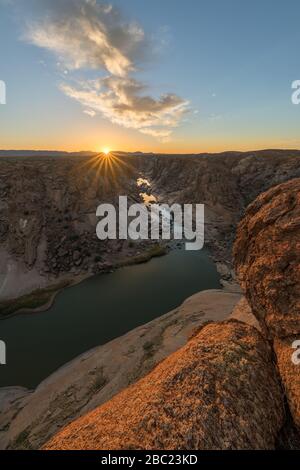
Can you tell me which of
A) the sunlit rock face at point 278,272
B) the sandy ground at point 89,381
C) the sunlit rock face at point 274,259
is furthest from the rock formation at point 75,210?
the sunlit rock face at point 278,272

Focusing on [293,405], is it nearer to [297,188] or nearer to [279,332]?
[279,332]

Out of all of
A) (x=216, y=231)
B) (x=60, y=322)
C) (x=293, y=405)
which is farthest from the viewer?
(x=216, y=231)

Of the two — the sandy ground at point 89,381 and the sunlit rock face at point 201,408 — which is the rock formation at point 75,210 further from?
the sunlit rock face at point 201,408

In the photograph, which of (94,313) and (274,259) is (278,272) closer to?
(274,259)

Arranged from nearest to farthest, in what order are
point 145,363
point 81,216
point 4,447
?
point 4,447, point 145,363, point 81,216

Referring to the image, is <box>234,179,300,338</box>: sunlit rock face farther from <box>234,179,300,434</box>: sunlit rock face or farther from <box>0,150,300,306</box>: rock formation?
<box>0,150,300,306</box>: rock formation

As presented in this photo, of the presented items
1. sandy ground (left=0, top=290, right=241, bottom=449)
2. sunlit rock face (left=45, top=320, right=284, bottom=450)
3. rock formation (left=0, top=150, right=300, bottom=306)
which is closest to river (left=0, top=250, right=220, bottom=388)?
sandy ground (left=0, top=290, right=241, bottom=449)
